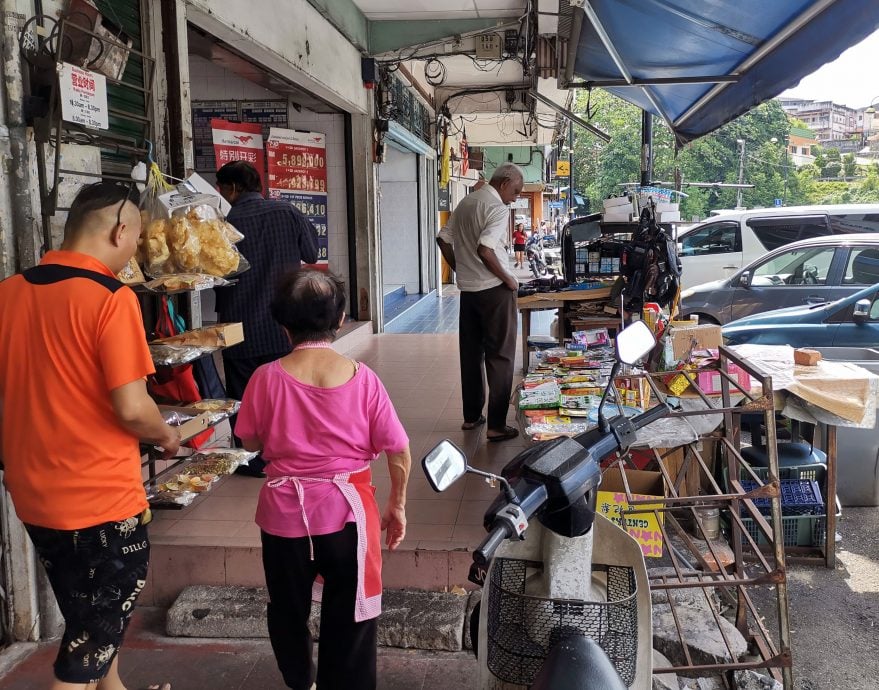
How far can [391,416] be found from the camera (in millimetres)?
2268

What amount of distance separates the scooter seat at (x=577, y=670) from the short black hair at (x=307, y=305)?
1.12 m

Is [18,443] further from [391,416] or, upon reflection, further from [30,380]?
[391,416]

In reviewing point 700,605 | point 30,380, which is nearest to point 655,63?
point 700,605

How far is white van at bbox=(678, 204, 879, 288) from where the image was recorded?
10859 mm

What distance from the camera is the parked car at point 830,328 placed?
7.16 m

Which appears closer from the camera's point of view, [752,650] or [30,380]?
[30,380]

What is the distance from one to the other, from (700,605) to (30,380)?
2731mm

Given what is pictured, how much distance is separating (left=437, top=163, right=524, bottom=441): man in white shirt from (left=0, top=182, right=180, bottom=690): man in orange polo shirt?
3.08 m

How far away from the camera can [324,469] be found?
2221mm

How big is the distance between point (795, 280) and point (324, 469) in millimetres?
9094

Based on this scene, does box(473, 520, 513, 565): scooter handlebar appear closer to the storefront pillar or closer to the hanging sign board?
the hanging sign board

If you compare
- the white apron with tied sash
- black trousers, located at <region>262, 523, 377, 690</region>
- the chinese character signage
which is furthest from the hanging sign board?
the chinese character signage

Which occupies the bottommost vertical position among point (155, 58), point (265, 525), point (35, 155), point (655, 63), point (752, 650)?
point (752, 650)

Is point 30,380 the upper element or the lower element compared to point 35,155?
lower
